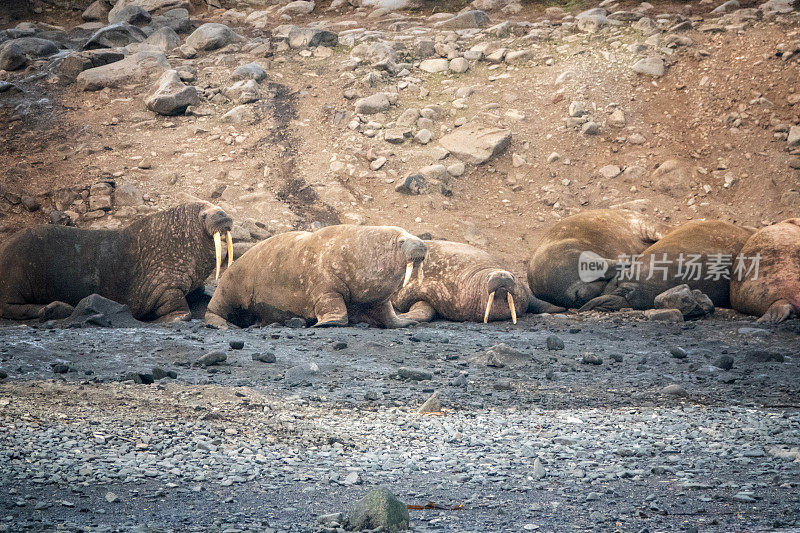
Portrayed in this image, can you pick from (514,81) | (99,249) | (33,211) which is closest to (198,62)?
(33,211)

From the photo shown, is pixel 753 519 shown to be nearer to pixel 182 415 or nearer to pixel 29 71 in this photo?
pixel 182 415

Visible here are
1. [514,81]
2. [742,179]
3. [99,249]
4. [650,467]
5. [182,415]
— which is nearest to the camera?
[650,467]

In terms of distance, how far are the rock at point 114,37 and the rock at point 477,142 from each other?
28.9 feet

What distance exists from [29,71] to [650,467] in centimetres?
1876

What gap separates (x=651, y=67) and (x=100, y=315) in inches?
491

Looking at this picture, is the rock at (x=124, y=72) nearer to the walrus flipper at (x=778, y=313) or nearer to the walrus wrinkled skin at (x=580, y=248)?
the walrus wrinkled skin at (x=580, y=248)

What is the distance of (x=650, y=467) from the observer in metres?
3.86

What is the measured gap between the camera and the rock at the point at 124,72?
18.3m

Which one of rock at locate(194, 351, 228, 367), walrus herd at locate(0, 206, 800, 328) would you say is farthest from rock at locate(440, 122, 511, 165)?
rock at locate(194, 351, 228, 367)

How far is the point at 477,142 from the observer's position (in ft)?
51.8

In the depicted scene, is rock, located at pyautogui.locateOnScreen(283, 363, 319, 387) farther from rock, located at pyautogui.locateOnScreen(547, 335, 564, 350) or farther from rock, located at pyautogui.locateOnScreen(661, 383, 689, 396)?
rock, located at pyautogui.locateOnScreen(661, 383, 689, 396)

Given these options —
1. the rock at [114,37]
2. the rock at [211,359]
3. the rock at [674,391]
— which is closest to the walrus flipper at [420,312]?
the rock at [211,359]

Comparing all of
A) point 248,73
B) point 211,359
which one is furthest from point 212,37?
point 211,359

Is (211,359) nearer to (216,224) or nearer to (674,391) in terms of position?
(674,391)
